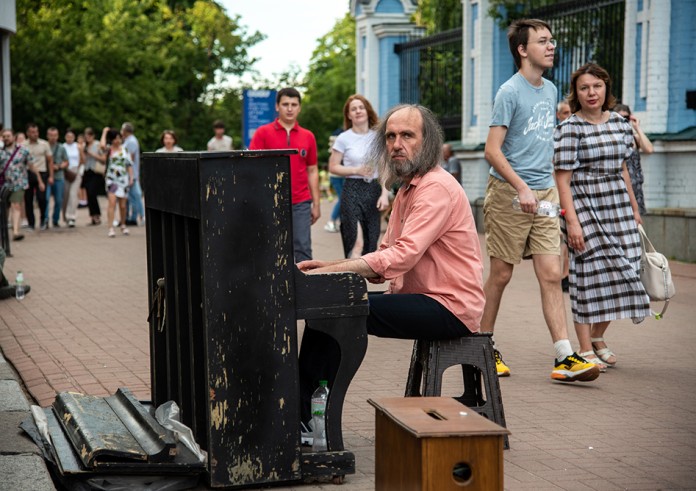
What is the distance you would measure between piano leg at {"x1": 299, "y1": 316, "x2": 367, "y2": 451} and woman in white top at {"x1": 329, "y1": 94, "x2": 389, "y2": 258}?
16.7ft

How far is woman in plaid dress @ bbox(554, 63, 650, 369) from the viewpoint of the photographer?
7.49 meters

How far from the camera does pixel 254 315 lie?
4.67 meters

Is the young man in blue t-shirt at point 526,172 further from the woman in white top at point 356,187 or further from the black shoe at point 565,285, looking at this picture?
the black shoe at point 565,285

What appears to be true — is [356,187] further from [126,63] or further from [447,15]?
[126,63]

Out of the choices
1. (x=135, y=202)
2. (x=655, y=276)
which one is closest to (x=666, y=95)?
(x=655, y=276)

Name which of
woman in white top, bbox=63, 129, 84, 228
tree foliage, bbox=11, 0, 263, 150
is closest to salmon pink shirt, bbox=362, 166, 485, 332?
woman in white top, bbox=63, 129, 84, 228

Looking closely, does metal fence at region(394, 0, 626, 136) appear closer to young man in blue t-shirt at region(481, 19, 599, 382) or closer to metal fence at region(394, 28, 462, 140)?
metal fence at region(394, 28, 462, 140)

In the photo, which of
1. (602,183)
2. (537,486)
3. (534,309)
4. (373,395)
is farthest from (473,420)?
(534,309)

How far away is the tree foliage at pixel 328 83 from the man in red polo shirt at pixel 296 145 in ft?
135

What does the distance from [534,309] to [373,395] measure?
13.6 ft

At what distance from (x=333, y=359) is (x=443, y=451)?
Result: 142 cm

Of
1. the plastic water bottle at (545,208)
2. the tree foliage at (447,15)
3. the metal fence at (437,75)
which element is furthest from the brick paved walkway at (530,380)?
the tree foliage at (447,15)

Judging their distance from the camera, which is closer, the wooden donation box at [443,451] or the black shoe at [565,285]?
the wooden donation box at [443,451]

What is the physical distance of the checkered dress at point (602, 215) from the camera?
7.50 metres
